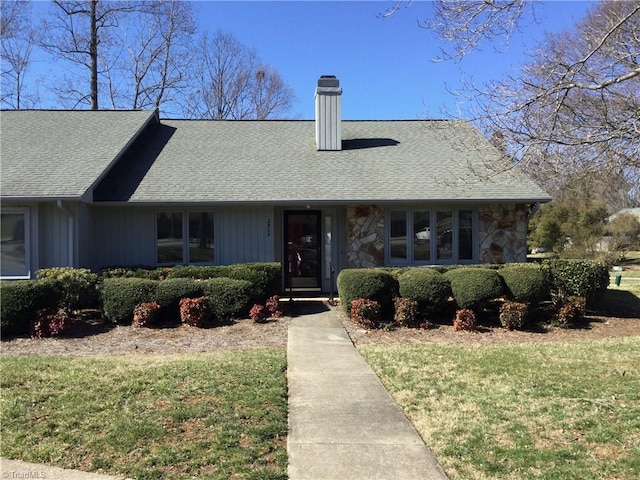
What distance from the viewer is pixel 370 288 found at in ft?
33.0

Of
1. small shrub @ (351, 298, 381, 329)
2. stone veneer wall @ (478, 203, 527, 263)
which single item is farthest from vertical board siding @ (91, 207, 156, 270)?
stone veneer wall @ (478, 203, 527, 263)

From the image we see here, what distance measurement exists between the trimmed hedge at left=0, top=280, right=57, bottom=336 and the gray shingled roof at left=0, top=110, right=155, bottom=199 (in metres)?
2.47

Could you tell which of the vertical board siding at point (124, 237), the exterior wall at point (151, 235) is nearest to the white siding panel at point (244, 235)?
the exterior wall at point (151, 235)

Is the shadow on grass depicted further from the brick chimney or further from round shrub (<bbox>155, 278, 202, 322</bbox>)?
round shrub (<bbox>155, 278, 202, 322</bbox>)

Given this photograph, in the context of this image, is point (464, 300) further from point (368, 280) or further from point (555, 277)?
point (555, 277)

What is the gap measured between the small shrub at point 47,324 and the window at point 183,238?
3.77 meters

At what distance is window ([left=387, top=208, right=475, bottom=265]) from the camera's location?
13016 mm

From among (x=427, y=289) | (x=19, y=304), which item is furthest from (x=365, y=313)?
(x=19, y=304)

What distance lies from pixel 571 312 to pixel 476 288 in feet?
6.86

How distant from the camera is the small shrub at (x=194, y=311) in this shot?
9664 mm

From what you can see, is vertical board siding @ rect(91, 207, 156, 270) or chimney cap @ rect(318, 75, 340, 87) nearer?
vertical board siding @ rect(91, 207, 156, 270)

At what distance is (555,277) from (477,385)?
6059mm

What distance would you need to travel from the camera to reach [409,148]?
1528 centimetres

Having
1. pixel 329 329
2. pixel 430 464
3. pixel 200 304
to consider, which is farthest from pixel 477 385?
pixel 200 304
